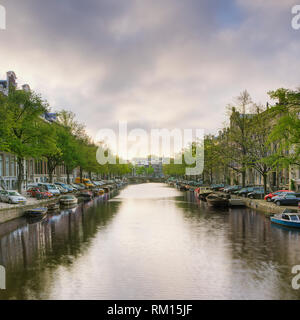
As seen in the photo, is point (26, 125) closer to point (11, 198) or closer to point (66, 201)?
point (11, 198)

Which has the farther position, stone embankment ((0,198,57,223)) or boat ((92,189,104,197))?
boat ((92,189,104,197))

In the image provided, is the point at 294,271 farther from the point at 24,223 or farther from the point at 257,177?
the point at 257,177

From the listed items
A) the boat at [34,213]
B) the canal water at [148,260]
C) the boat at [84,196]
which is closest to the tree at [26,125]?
the boat at [34,213]

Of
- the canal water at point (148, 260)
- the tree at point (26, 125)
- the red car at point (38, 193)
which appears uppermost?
the tree at point (26, 125)

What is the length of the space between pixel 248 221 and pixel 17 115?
31847mm

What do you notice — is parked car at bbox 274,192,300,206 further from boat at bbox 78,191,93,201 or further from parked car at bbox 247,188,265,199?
boat at bbox 78,191,93,201

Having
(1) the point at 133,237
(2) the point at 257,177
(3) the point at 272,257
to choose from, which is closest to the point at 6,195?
(1) the point at 133,237

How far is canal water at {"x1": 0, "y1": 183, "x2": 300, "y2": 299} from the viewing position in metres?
12.9

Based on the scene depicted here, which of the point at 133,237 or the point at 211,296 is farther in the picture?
the point at 133,237

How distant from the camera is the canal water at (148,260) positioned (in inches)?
508

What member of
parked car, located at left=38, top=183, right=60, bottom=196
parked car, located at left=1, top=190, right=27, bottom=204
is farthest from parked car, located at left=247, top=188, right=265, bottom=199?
parked car, located at left=1, top=190, right=27, bottom=204

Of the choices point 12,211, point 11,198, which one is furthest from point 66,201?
point 12,211

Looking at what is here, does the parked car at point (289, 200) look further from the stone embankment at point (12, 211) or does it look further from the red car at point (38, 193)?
the red car at point (38, 193)
